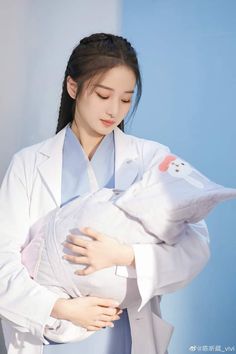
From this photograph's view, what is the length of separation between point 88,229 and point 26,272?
16cm

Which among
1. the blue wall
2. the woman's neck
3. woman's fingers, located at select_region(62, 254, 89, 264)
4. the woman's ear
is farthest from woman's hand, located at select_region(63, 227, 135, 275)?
the blue wall

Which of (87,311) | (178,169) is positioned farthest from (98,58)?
(87,311)

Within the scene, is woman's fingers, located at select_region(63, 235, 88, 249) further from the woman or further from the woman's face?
the woman's face

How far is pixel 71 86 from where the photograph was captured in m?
1.48

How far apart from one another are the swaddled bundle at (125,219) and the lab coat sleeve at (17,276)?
0.12 feet

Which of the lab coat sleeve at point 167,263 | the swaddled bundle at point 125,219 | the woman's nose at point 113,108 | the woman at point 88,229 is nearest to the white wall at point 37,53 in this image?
the woman at point 88,229

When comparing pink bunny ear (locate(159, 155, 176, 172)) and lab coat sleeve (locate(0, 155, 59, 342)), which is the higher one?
pink bunny ear (locate(159, 155, 176, 172))

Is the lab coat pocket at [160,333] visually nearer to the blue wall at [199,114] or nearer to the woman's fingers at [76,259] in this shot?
the woman's fingers at [76,259]

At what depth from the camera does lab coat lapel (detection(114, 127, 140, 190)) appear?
143 cm

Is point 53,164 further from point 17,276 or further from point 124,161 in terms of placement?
point 17,276

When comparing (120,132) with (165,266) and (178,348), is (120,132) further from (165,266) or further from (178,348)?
(178,348)

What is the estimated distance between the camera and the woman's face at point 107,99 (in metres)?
1.40

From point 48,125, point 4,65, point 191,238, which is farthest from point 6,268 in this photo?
point 4,65

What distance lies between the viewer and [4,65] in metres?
1.85
